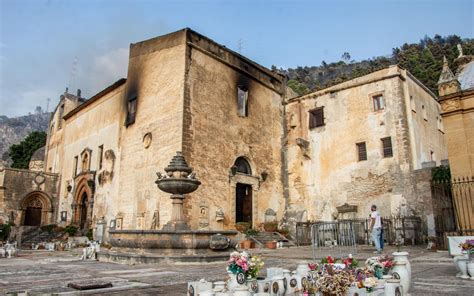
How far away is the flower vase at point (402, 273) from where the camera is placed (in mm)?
3951

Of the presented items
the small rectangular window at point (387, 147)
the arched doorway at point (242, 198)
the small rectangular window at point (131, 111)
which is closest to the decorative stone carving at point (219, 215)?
the arched doorway at point (242, 198)

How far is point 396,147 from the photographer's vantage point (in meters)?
17.7

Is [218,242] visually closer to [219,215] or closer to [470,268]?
[470,268]

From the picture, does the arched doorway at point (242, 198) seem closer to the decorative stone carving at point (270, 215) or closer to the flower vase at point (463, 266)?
the decorative stone carving at point (270, 215)

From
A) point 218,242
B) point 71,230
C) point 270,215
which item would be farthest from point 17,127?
point 218,242

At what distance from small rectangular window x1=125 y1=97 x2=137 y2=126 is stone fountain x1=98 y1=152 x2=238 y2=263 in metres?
10.5

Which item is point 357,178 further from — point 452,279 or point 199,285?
point 199,285

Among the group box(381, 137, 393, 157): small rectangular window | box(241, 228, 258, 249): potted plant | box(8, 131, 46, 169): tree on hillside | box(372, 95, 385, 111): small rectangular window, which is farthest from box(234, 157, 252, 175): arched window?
box(8, 131, 46, 169): tree on hillside

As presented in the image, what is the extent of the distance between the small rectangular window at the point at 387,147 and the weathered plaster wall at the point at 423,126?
1023 mm

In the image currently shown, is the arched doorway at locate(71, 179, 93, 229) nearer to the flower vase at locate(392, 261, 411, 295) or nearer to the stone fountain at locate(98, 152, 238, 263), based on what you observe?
the stone fountain at locate(98, 152, 238, 263)

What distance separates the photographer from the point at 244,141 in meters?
19.9

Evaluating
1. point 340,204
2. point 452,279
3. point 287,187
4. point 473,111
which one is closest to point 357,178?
point 340,204

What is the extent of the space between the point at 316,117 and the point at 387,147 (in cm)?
479

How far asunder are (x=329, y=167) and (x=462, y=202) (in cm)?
1018
